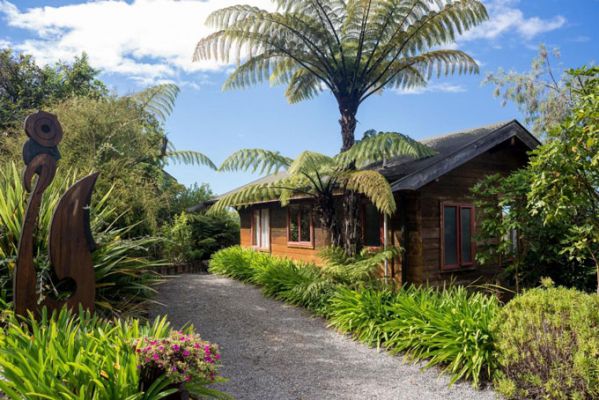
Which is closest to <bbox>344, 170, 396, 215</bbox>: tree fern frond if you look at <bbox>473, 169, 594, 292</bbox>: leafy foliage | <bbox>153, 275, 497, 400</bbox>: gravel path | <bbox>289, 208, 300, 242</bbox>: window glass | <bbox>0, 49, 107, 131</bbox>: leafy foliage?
<bbox>473, 169, 594, 292</bbox>: leafy foliage

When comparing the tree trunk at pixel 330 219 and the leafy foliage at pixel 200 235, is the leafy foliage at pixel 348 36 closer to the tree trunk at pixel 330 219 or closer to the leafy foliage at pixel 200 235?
the tree trunk at pixel 330 219

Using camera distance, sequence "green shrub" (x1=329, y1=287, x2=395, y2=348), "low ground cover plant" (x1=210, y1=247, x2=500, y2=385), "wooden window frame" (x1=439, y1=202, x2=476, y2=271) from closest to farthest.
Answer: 1. "low ground cover plant" (x1=210, y1=247, x2=500, y2=385)
2. "green shrub" (x1=329, y1=287, x2=395, y2=348)
3. "wooden window frame" (x1=439, y1=202, x2=476, y2=271)

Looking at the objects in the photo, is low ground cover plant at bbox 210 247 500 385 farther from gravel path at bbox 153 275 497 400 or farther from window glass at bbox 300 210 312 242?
window glass at bbox 300 210 312 242

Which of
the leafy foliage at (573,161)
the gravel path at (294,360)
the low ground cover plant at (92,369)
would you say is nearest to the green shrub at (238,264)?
the gravel path at (294,360)

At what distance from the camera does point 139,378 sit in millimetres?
3279

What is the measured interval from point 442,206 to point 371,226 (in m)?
1.68

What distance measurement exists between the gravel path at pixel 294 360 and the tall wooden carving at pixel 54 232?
84.6 inches

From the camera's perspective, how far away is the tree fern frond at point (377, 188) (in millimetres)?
7188

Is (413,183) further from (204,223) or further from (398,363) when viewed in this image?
(204,223)

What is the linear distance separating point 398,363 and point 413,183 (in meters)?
3.42

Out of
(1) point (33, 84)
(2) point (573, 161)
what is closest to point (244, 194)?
(2) point (573, 161)

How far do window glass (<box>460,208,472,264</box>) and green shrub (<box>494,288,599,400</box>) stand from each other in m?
5.01

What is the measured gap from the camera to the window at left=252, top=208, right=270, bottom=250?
14391 millimetres

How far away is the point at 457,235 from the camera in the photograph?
9.62 m
